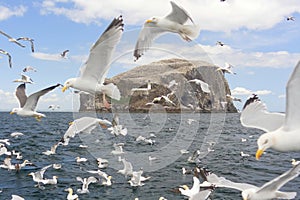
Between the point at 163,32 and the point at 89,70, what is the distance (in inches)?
114

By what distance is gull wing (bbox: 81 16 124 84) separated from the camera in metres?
8.06

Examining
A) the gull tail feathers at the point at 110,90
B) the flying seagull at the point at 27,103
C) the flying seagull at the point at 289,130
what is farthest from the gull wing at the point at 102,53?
the flying seagull at the point at 289,130

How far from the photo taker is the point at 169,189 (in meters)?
15.7

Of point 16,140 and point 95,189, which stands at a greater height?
point 16,140

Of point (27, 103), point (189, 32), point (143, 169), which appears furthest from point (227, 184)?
point (143, 169)

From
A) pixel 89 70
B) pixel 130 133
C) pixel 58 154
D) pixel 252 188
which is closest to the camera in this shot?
pixel 252 188

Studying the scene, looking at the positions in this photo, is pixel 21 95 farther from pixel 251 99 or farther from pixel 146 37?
pixel 251 99

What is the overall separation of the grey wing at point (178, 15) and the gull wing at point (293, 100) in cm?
381

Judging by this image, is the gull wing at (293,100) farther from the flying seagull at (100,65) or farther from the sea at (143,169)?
the sea at (143,169)

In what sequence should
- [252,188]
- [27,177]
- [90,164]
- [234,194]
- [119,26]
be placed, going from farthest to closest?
[90,164] < [27,177] < [234,194] < [119,26] < [252,188]

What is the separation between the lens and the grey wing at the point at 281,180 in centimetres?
533

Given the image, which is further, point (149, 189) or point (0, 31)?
point (149, 189)

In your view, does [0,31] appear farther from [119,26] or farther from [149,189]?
[149,189]

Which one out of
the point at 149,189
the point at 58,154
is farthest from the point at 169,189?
the point at 58,154
